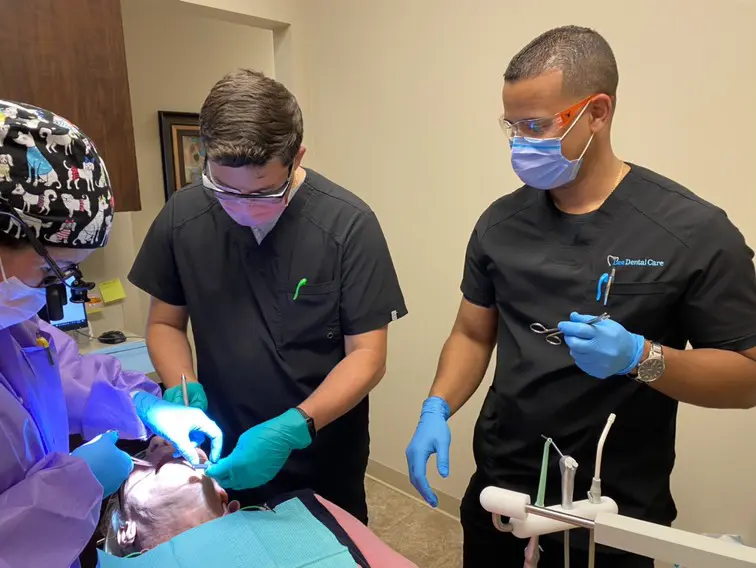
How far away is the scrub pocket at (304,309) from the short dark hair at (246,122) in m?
0.34

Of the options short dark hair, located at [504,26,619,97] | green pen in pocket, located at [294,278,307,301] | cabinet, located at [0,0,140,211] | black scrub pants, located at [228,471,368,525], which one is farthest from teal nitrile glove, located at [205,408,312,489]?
cabinet, located at [0,0,140,211]

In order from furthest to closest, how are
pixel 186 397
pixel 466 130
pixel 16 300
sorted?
pixel 466 130 < pixel 186 397 < pixel 16 300

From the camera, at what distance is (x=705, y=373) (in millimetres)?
1141

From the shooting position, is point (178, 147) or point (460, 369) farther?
point (178, 147)

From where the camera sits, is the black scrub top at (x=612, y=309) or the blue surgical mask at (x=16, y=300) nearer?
the blue surgical mask at (x=16, y=300)

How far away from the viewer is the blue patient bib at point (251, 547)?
42.3 inches

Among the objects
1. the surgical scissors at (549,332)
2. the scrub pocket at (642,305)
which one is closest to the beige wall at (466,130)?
the scrub pocket at (642,305)

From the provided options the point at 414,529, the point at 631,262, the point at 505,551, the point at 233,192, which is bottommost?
the point at 414,529

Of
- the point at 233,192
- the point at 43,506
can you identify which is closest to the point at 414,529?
the point at 233,192

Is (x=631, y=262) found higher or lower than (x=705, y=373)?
higher

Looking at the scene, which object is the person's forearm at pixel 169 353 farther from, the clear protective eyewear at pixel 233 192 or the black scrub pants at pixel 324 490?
the clear protective eyewear at pixel 233 192

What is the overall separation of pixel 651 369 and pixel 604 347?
0.12m

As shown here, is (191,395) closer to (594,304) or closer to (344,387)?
(344,387)

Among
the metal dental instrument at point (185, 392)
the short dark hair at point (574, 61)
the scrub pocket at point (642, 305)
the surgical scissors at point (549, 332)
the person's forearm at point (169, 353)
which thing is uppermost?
the short dark hair at point (574, 61)
